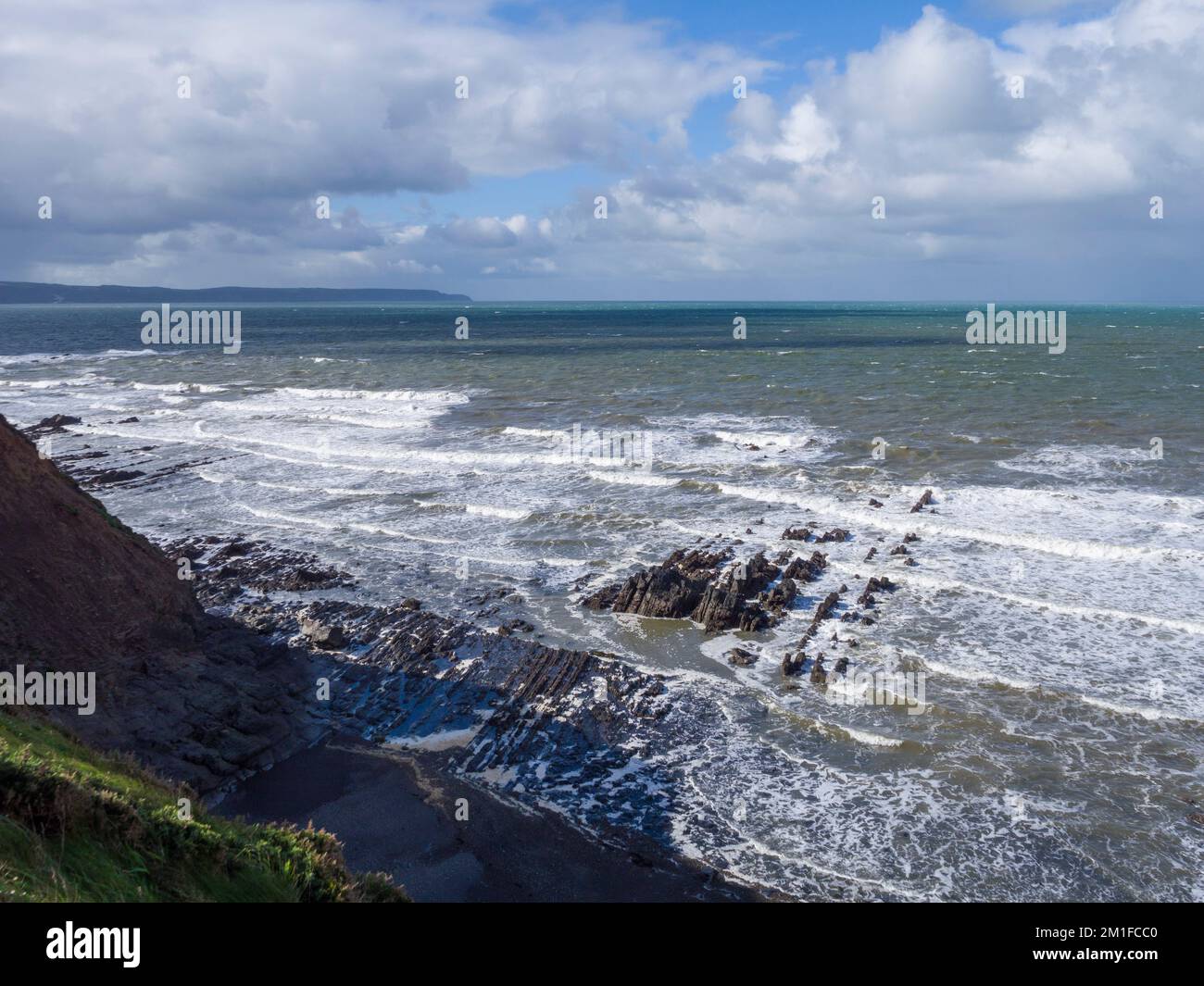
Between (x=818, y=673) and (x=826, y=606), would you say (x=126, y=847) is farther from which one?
(x=826, y=606)

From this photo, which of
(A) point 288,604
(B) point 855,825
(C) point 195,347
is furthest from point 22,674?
(C) point 195,347

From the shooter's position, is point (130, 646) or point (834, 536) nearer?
point (130, 646)

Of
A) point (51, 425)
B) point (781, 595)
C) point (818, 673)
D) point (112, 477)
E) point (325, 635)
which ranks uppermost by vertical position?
point (51, 425)

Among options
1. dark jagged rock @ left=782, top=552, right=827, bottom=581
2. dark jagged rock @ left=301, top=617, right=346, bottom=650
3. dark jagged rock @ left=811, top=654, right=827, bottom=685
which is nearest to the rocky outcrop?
dark jagged rock @ left=782, top=552, right=827, bottom=581

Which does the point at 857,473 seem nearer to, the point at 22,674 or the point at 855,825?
the point at 855,825

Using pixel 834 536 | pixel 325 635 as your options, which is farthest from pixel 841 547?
pixel 325 635
